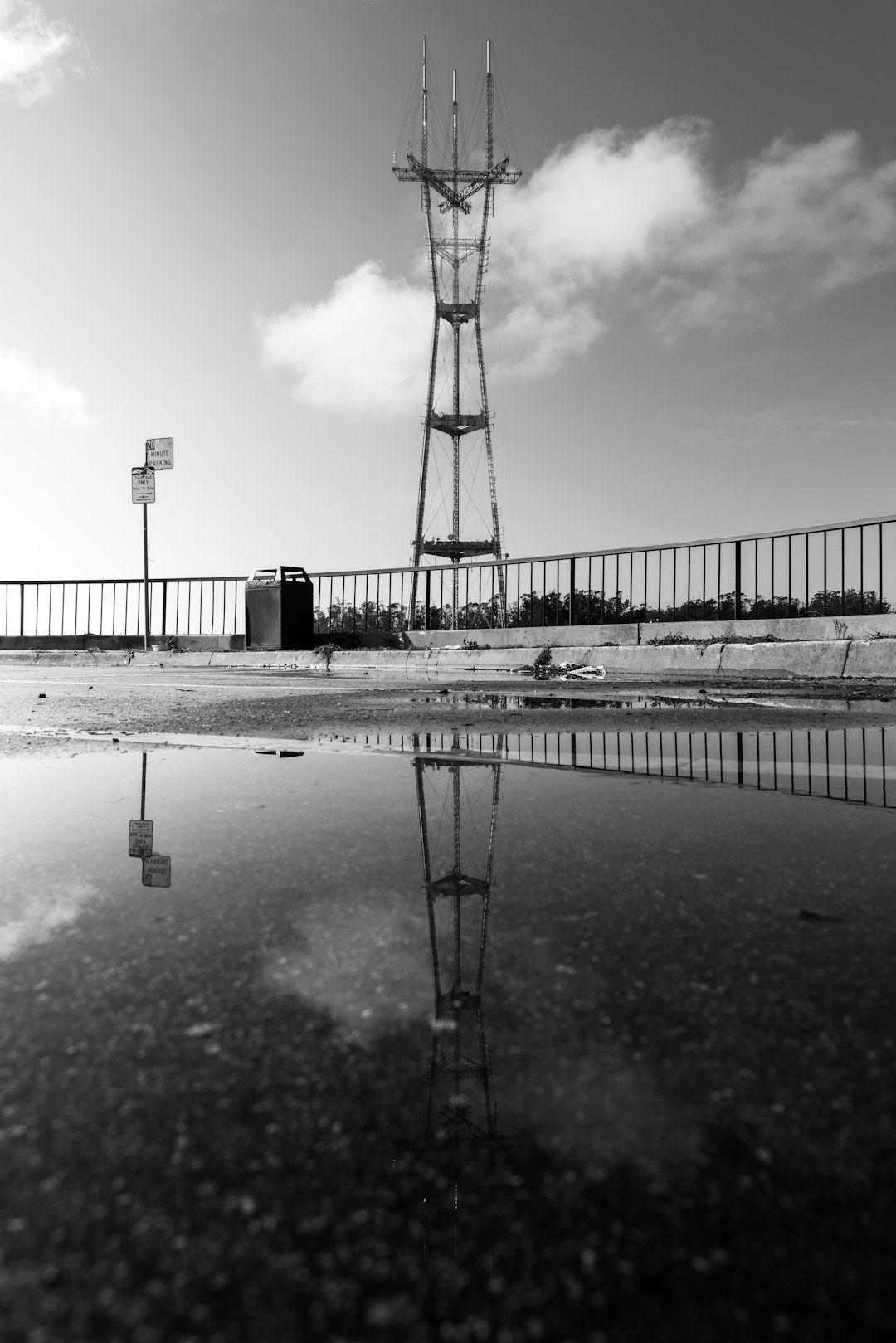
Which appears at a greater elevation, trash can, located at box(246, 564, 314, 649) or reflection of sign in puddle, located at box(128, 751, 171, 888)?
trash can, located at box(246, 564, 314, 649)

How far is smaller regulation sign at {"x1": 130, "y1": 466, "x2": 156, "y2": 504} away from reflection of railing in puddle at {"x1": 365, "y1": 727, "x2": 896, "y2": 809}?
595 inches

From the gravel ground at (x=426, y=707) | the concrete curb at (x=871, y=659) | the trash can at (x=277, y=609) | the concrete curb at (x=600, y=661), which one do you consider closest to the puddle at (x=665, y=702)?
the gravel ground at (x=426, y=707)

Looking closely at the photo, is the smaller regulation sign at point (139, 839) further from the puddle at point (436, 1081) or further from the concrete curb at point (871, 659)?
the concrete curb at point (871, 659)

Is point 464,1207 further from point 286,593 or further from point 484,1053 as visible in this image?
point 286,593

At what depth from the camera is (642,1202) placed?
1.95ft

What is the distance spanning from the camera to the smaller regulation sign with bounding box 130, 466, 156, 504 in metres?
17.0

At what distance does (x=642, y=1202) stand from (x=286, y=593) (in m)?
14.0

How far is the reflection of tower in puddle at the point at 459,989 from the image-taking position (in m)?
0.67

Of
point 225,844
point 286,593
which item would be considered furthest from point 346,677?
point 225,844

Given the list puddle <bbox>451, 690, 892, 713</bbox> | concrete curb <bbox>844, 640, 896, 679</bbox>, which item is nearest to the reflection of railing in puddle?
puddle <bbox>451, 690, 892, 713</bbox>

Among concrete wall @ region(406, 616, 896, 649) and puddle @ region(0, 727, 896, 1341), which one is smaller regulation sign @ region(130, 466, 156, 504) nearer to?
concrete wall @ region(406, 616, 896, 649)

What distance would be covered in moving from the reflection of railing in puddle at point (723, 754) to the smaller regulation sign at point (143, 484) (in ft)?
49.6

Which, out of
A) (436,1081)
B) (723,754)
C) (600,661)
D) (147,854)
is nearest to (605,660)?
(600,661)

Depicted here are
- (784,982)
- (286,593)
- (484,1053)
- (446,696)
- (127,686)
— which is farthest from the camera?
(286,593)
